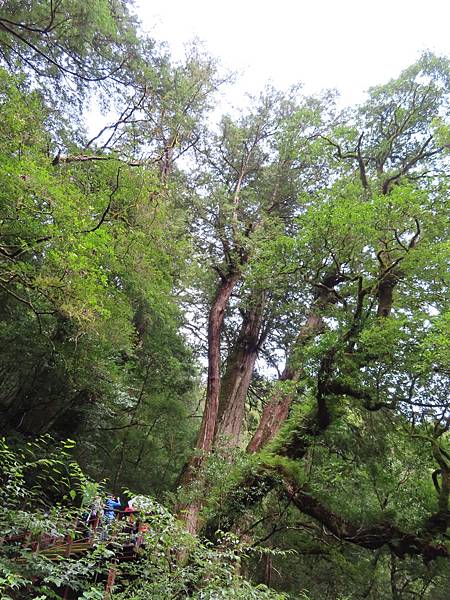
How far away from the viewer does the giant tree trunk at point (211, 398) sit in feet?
23.6

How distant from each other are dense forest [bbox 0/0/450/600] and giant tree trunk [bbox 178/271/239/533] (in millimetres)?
54

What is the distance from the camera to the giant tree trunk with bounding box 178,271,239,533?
719 cm

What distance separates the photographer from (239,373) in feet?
34.8

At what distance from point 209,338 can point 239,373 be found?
1.25m

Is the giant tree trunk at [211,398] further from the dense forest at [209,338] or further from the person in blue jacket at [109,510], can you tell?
the person in blue jacket at [109,510]

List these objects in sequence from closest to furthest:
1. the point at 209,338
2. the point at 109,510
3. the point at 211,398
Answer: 1. the point at 109,510
2. the point at 211,398
3. the point at 209,338

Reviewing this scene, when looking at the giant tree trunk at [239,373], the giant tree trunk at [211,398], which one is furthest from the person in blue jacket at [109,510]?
the giant tree trunk at [239,373]

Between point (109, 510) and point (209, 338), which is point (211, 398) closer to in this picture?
point (209, 338)

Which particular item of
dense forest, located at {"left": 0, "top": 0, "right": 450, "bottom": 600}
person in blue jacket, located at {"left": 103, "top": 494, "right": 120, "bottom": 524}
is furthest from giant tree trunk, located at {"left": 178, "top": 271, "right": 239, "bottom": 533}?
person in blue jacket, located at {"left": 103, "top": 494, "right": 120, "bottom": 524}

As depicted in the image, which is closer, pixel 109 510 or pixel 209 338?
pixel 109 510

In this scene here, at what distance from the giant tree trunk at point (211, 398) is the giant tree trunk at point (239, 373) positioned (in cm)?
30

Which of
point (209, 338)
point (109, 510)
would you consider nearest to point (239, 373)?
point (209, 338)

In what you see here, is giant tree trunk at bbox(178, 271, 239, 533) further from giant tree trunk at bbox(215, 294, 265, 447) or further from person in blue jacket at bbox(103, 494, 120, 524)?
person in blue jacket at bbox(103, 494, 120, 524)

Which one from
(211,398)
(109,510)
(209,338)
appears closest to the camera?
(109,510)
